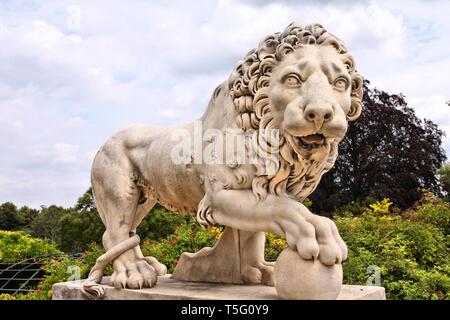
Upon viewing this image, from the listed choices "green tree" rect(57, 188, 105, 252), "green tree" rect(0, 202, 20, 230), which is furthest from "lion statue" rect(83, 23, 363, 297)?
"green tree" rect(0, 202, 20, 230)

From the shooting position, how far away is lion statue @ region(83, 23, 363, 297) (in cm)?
317

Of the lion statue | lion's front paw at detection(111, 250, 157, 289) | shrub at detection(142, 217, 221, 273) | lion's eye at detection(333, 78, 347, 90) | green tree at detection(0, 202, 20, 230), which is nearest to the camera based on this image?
the lion statue

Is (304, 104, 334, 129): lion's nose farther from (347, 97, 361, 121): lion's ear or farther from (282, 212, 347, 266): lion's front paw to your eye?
(282, 212, 347, 266): lion's front paw

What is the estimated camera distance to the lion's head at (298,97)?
3133 millimetres

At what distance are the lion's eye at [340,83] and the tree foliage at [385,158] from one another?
1655cm

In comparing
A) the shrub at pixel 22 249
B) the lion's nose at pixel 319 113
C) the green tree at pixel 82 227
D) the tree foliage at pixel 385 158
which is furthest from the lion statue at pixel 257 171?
the tree foliage at pixel 385 158

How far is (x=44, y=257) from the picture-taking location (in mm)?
13000

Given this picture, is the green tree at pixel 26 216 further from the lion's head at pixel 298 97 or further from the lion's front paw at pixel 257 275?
the lion's head at pixel 298 97

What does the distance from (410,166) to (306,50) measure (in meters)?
18.6

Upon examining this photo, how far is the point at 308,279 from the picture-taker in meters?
3.08

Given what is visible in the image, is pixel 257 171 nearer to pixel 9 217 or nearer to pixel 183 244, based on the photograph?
pixel 183 244

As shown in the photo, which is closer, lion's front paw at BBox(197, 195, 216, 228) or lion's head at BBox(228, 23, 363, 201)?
lion's head at BBox(228, 23, 363, 201)

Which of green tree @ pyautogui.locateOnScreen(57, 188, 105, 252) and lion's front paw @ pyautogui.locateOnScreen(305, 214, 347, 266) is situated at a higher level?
green tree @ pyautogui.locateOnScreen(57, 188, 105, 252)
